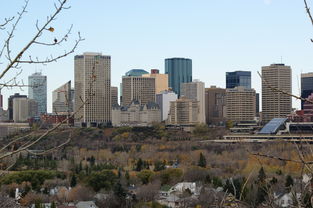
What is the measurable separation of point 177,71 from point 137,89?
1745 inches

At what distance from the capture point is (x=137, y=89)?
109 meters

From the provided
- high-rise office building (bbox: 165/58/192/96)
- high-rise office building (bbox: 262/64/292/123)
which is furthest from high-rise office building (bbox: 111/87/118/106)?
high-rise office building (bbox: 165/58/192/96)

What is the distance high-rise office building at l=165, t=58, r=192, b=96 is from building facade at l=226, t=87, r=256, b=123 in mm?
57425

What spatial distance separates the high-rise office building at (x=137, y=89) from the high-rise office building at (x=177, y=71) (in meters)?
37.6

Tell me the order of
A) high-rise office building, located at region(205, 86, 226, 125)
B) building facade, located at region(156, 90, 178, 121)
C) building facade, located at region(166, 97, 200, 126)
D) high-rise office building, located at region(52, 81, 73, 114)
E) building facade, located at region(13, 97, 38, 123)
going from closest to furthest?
high-rise office building, located at region(52, 81, 73, 114)
building facade, located at region(166, 97, 200, 126)
building facade, located at region(13, 97, 38, 123)
high-rise office building, located at region(205, 86, 226, 125)
building facade, located at region(156, 90, 178, 121)

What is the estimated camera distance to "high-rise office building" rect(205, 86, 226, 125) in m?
106

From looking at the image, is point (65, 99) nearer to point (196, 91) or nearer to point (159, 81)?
point (196, 91)

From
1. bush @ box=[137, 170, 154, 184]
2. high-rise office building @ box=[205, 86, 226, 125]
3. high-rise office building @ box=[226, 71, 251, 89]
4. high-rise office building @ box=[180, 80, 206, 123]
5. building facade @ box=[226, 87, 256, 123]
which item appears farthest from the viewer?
high-rise office building @ box=[226, 71, 251, 89]

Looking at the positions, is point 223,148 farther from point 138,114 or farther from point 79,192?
point 138,114

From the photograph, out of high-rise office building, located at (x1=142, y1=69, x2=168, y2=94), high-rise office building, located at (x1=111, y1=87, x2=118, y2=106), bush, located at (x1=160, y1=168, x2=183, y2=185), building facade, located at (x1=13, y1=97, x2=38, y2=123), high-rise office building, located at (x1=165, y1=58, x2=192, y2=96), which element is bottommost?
bush, located at (x1=160, y1=168, x2=183, y2=185)

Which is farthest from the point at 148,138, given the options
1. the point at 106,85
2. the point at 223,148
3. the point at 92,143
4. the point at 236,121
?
the point at 106,85

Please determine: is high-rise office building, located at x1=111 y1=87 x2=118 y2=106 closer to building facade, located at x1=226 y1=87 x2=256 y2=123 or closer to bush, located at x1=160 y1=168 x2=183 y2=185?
building facade, located at x1=226 y1=87 x2=256 y2=123

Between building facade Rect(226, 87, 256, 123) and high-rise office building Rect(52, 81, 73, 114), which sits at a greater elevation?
building facade Rect(226, 87, 256, 123)

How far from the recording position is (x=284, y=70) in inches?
3467
